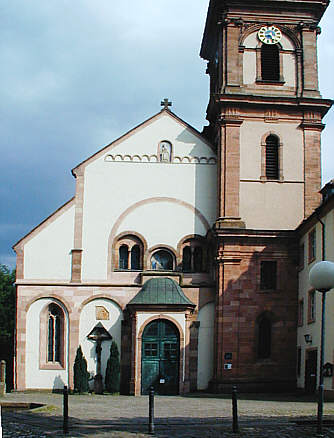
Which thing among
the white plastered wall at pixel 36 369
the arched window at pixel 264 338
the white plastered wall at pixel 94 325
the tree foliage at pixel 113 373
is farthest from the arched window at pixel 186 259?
the white plastered wall at pixel 36 369

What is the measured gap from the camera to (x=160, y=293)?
35.5 meters

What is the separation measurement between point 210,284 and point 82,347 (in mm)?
7115

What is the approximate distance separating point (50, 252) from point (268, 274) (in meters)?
11.0

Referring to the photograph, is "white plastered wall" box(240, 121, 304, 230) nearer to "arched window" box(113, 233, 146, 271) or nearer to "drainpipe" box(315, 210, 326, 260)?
"drainpipe" box(315, 210, 326, 260)

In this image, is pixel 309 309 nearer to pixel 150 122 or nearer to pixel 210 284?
pixel 210 284

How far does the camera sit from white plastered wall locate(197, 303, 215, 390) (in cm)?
3572

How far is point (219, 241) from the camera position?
35.6 meters

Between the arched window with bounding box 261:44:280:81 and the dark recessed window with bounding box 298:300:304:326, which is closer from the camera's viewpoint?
the dark recessed window with bounding box 298:300:304:326

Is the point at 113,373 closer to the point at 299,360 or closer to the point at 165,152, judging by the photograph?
the point at 299,360

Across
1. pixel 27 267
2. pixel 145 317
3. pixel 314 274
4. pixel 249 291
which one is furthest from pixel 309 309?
pixel 314 274

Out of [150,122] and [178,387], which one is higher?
[150,122]

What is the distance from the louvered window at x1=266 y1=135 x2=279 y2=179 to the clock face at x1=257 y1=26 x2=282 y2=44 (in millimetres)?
5314

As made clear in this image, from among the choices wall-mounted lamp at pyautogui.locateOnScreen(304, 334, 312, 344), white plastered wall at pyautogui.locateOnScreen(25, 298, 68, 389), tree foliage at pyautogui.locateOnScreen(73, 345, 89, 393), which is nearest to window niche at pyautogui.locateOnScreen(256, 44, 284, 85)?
wall-mounted lamp at pyautogui.locateOnScreen(304, 334, 312, 344)

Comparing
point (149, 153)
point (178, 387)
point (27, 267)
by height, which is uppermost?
point (149, 153)
